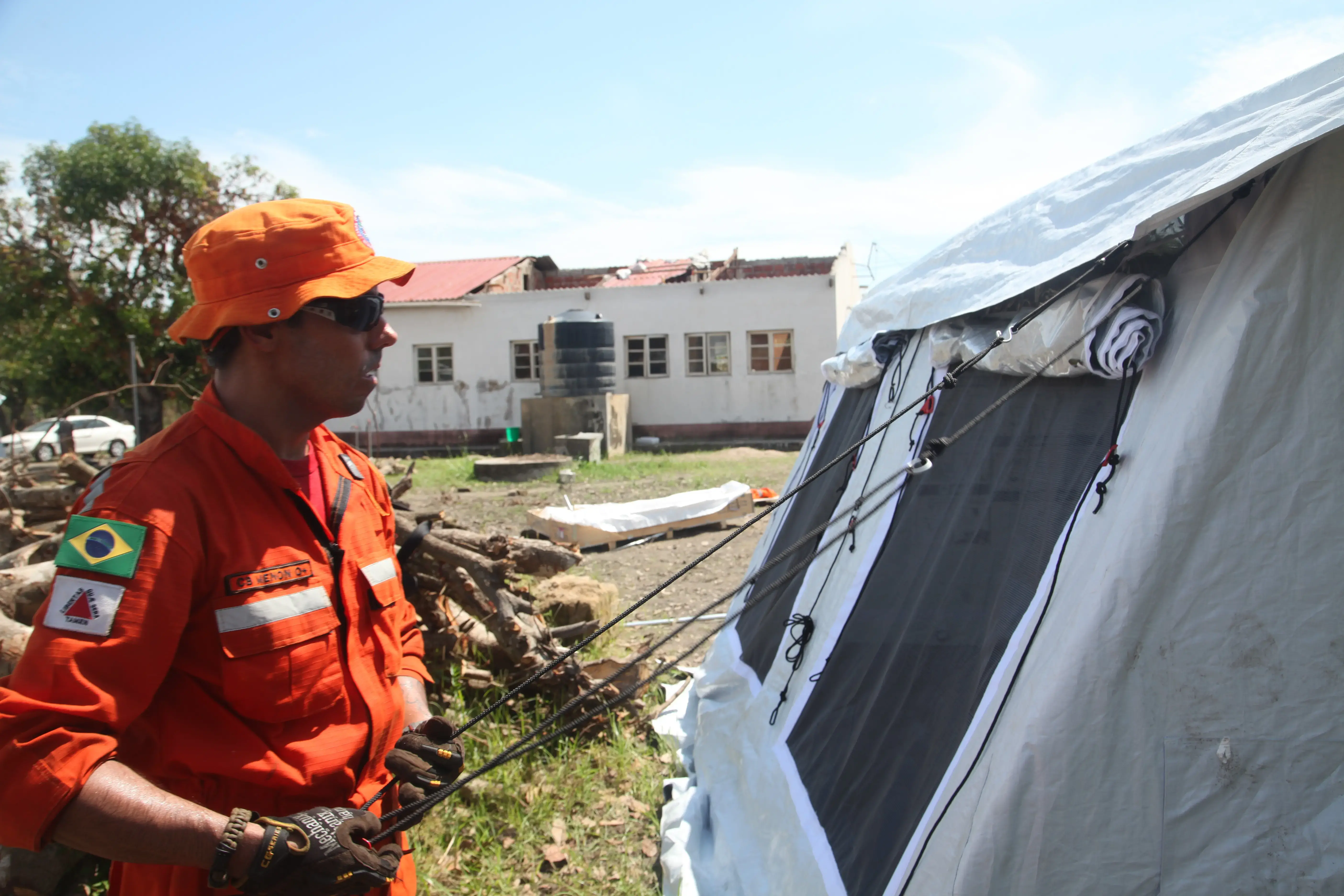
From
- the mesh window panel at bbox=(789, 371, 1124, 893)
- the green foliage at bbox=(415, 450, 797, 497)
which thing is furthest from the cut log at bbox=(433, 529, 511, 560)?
the green foliage at bbox=(415, 450, 797, 497)

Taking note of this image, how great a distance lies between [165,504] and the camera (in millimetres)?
1307

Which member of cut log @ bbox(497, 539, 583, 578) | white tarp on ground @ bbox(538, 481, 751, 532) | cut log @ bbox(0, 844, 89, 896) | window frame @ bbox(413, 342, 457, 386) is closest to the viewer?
cut log @ bbox(0, 844, 89, 896)

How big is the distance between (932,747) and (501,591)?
249cm

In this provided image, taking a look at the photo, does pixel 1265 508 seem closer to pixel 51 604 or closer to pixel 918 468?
pixel 918 468

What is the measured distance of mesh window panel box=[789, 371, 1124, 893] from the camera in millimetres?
1965

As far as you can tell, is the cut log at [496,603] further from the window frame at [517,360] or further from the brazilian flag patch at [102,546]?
the window frame at [517,360]

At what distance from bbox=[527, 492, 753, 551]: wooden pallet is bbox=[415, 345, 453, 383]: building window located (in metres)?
13.4

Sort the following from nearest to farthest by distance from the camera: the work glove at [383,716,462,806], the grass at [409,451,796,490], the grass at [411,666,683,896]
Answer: the work glove at [383,716,462,806], the grass at [411,666,683,896], the grass at [409,451,796,490]

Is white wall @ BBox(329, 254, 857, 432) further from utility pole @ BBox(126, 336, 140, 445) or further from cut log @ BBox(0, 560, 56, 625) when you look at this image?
cut log @ BBox(0, 560, 56, 625)

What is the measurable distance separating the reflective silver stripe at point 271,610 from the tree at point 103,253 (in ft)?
67.5

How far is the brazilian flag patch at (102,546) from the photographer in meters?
1.22

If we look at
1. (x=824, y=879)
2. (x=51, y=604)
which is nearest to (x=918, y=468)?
(x=824, y=879)

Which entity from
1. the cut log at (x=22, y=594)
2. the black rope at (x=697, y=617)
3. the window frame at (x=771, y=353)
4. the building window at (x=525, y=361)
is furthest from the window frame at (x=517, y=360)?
the black rope at (x=697, y=617)

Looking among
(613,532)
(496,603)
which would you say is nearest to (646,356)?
(613,532)
